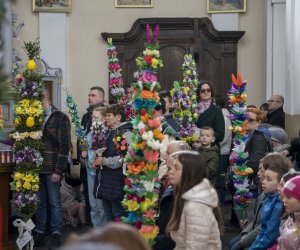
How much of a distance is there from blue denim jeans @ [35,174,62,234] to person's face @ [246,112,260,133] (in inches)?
93.8

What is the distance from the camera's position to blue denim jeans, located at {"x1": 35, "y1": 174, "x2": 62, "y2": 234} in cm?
984

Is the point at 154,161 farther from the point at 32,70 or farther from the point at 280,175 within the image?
the point at 32,70

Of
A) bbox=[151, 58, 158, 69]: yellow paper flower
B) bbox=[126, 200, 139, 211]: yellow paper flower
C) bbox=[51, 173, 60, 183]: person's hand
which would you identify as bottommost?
bbox=[51, 173, 60, 183]: person's hand

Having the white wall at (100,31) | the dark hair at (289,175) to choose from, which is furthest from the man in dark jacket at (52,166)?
the white wall at (100,31)

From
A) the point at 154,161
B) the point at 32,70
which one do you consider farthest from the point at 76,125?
the point at 154,161

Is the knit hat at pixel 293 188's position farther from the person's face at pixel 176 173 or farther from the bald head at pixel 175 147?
the bald head at pixel 175 147

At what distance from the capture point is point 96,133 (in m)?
9.50

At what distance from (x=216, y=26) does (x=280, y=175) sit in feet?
35.2

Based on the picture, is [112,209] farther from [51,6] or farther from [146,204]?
[51,6]

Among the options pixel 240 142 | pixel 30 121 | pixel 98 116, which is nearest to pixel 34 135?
pixel 30 121

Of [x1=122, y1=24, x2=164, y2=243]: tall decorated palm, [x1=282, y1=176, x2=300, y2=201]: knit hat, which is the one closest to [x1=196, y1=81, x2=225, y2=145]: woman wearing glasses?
[x1=122, y1=24, x2=164, y2=243]: tall decorated palm

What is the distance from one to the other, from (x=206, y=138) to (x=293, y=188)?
182 inches

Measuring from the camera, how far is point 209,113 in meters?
11.0

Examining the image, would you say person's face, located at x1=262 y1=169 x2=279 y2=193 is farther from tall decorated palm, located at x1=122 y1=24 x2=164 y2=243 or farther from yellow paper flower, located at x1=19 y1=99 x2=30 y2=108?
yellow paper flower, located at x1=19 y1=99 x2=30 y2=108
